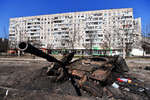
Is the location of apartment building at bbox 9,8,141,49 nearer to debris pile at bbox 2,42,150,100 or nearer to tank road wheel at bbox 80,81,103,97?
debris pile at bbox 2,42,150,100

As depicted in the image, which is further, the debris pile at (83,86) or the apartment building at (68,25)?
the apartment building at (68,25)

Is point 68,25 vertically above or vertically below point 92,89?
above

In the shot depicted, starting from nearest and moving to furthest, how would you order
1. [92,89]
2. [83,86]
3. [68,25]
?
1. [92,89]
2. [83,86]
3. [68,25]

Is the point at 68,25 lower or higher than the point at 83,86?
higher

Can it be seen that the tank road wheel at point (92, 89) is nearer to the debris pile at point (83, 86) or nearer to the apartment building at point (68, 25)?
the debris pile at point (83, 86)

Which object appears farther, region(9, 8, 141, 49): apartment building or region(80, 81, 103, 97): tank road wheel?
region(9, 8, 141, 49): apartment building

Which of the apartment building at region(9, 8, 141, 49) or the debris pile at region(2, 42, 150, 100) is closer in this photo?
the debris pile at region(2, 42, 150, 100)

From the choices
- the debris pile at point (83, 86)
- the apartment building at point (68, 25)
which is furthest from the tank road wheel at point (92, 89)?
the apartment building at point (68, 25)

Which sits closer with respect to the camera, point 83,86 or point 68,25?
point 83,86

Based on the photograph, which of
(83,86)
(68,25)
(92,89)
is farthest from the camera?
(68,25)

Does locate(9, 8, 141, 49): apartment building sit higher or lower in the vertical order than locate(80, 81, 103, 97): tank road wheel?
higher

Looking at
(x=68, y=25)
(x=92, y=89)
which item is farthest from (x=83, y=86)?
(x=68, y=25)

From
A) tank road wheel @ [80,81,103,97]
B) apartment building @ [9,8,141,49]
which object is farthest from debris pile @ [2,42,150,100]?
apartment building @ [9,8,141,49]

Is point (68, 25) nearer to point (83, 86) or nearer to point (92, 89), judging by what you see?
point (83, 86)
